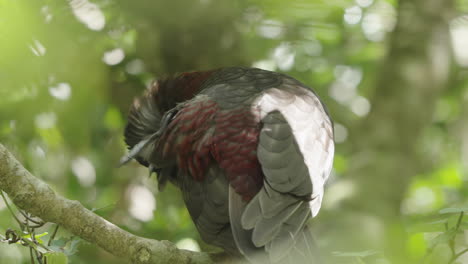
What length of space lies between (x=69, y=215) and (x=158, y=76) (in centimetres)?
167

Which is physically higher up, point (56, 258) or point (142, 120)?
point (56, 258)

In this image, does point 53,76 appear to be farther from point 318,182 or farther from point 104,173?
point 318,182

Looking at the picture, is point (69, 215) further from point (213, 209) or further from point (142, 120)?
point (142, 120)

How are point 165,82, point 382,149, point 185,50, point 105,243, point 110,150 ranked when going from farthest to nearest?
point 382,149 → point 110,150 → point 185,50 → point 165,82 → point 105,243

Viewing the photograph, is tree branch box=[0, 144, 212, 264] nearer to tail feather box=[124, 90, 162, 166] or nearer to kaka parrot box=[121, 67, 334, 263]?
kaka parrot box=[121, 67, 334, 263]

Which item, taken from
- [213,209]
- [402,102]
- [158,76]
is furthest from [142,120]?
[402,102]

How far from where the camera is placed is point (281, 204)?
1.79 meters

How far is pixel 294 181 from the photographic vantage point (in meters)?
1.83

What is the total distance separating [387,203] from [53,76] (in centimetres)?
218

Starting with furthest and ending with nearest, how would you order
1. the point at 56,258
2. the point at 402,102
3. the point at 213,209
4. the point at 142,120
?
1. the point at 402,102
2. the point at 142,120
3. the point at 213,209
4. the point at 56,258

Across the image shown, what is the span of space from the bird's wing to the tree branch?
32 centimetres

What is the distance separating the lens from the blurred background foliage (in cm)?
208

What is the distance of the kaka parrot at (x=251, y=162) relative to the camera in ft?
5.89

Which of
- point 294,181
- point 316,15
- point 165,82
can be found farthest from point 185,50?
point 294,181
